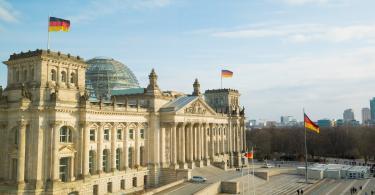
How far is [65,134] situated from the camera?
194ft

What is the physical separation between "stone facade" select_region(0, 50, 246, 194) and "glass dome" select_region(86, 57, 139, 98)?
32.9 ft

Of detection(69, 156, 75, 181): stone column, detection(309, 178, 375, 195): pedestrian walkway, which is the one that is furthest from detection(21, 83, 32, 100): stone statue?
detection(309, 178, 375, 195): pedestrian walkway

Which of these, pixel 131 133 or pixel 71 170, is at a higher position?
pixel 131 133

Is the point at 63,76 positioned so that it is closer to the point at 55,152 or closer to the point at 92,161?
the point at 55,152

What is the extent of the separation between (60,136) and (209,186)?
2824 centimetres

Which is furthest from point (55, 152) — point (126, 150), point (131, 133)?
point (131, 133)

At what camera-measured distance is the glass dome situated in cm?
9619

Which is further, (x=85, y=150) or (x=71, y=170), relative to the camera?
(x=85, y=150)

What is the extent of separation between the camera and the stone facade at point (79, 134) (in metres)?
54.8

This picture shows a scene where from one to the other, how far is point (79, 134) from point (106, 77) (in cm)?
3901

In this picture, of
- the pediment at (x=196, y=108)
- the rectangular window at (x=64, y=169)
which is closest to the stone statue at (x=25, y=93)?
the rectangular window at (x=64, y=169)

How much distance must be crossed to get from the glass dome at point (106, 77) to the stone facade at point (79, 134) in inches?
395

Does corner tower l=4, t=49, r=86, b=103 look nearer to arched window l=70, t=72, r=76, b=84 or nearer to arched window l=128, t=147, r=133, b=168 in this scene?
arched window l=70, t=72, r=76, b=84

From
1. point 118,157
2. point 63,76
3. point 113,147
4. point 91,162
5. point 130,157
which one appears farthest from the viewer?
point 130,157
